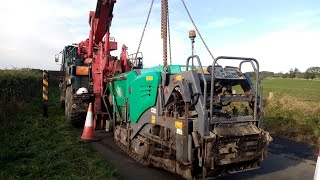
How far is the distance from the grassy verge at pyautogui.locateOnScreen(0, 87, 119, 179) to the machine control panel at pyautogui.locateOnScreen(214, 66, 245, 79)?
2424 mm

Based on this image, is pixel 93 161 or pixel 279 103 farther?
pixel 279 103

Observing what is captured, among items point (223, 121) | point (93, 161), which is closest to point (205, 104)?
point (223, 121)

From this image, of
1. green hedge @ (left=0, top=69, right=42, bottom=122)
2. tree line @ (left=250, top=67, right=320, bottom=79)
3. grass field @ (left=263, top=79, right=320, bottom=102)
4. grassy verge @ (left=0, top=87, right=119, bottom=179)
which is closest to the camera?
grassy verge @ (left=0, top=87, right=119, bottom=179)

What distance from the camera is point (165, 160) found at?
17.6 feet

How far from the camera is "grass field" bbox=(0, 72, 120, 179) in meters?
5.10

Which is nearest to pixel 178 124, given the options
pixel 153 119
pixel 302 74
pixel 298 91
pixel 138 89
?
pixel 153 119

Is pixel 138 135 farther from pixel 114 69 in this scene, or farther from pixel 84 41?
pixel 84 41

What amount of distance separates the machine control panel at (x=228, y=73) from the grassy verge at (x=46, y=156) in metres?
2.42

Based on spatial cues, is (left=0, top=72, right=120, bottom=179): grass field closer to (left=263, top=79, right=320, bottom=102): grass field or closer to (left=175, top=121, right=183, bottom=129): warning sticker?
(left=175, top=121, right=183, bottom=129): warning sticker

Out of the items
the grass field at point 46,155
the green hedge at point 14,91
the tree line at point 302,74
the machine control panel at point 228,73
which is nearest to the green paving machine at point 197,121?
the machine control panel at point 228,73

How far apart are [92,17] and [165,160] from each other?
6.04 m

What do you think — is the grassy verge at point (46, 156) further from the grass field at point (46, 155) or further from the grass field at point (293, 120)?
the grass field at point (293, 120)

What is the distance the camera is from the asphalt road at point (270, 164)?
5.56m

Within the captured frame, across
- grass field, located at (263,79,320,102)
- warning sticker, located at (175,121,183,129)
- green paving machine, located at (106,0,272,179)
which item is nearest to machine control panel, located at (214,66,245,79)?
green paving machine, located at (106,0,272,179)
